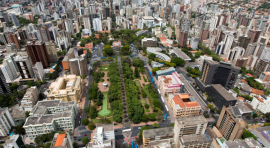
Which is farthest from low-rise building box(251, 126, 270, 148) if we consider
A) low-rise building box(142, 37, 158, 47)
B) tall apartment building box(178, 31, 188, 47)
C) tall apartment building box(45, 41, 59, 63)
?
tall apartment building box(45, 41, 59, 63)

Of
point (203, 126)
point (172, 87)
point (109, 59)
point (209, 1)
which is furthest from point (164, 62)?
point (209, 1)

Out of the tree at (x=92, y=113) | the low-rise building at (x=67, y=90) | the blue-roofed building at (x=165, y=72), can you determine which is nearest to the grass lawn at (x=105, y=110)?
the tree at (x=92, y=113)

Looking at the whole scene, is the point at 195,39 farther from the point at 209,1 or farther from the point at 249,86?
the point at 209,1

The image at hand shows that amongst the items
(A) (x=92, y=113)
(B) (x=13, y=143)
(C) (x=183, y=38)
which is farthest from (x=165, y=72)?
(B) (x=13, y=143)

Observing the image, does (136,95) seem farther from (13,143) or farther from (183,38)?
(183,38)

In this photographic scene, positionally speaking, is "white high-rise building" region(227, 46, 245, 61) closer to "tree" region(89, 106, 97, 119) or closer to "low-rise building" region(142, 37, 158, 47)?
"low-rise building" region(142, 37, 158, 47)
